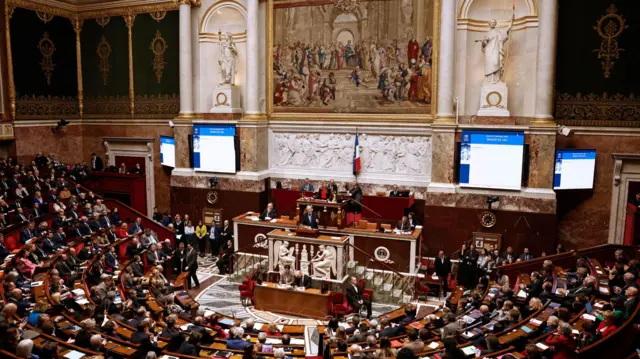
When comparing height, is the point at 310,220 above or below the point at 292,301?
above

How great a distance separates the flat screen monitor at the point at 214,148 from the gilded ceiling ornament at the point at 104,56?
20.9 feet

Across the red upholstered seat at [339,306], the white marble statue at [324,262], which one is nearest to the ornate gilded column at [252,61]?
the white marble statue at [324,262]

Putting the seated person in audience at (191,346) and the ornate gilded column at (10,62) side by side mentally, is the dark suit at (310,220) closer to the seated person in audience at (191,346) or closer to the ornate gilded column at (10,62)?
the seated person in audience at (191,346)

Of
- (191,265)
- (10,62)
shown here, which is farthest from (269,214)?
(10,62)

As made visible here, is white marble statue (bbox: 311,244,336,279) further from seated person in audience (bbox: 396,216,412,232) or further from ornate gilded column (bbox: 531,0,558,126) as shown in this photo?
ornate gilded column (bbox: 531,0,558,126)

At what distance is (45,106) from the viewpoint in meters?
23.9

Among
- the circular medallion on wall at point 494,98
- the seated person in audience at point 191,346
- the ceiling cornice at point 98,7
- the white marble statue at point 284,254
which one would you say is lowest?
the white marble statue at point 284,254

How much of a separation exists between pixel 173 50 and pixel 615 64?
18.1 m

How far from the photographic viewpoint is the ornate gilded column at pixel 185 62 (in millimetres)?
22484

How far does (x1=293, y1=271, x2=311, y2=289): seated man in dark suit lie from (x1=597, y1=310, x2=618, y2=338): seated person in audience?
7.91 m

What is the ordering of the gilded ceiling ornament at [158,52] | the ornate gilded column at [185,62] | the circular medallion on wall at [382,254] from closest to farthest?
1. the circular medallion on wall at [382,254]
2. the ornate gilded column at [185,62]
3. the gilded ceiling ornament at [158,52]

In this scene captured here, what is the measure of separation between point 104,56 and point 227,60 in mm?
7199

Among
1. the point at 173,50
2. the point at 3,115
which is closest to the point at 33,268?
the point at 3,115

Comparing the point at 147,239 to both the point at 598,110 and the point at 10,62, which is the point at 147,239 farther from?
the point at 598,110
